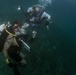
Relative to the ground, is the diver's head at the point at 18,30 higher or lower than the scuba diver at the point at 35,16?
lower

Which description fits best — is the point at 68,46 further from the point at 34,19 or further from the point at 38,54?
the point at 34,19

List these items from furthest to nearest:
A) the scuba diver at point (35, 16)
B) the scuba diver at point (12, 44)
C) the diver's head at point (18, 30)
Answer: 1. the scuba diver at point (35, 16)
2. the diver's head at point (18, 30)
3. the scuba diver at point (12, 44)

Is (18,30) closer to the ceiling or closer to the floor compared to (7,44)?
closer to the ceiling

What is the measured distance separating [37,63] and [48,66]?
2.86ft

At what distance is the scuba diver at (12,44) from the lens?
4.86 m

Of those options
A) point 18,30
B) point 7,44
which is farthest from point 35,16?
point 7,44

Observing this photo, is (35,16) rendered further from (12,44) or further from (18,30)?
(12,44)

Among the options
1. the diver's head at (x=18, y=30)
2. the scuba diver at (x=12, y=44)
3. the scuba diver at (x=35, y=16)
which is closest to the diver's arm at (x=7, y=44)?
the scuba diver at (x=12, y=44)

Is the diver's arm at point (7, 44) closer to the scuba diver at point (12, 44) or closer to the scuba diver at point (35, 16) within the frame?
the scuba diver at point (12, 44)

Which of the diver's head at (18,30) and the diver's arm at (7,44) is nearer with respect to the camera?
the diver's arm at (7,44)

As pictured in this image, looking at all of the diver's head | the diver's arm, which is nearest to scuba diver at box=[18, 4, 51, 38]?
the diver's head

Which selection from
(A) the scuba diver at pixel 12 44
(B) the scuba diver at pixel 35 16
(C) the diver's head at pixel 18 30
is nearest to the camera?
(A) the scuba diver at pixel 12 44

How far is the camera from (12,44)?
4836mm

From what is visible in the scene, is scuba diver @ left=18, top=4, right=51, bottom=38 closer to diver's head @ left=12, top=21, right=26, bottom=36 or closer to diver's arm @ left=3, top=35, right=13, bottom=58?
diver's head @ left=12, top=21, right=26, bottom=36
